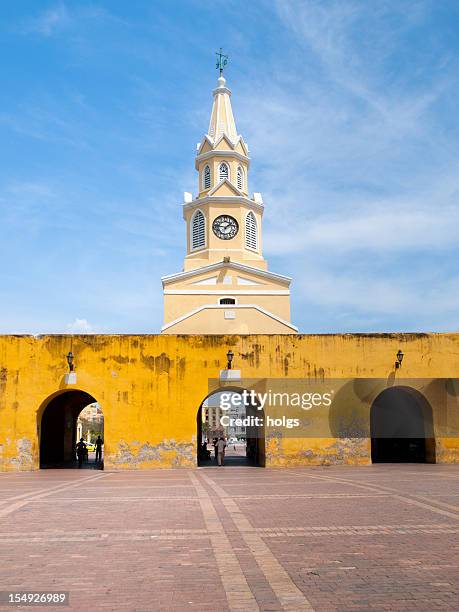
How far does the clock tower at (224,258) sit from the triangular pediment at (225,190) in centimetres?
7

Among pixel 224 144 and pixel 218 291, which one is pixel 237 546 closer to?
pixel 218 291

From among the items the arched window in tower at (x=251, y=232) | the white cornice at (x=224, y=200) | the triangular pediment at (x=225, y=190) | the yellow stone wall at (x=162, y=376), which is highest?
the triangular pediment at (x=225, y=190)

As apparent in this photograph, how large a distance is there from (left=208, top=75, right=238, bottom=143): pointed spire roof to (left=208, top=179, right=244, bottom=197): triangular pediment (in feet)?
12.6

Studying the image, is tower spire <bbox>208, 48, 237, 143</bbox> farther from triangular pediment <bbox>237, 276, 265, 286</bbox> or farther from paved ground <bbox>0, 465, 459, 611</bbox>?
paved ground <bbox>0, 465, 459, 611</bbox>

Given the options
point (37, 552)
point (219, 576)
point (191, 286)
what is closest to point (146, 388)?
point (37, 552)

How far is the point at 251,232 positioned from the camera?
4172cm

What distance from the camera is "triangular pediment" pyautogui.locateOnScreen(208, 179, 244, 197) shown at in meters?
40.8

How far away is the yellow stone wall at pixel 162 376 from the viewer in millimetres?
19344

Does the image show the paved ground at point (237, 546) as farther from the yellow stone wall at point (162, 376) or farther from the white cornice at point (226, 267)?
the white cornice at point (226, 267)

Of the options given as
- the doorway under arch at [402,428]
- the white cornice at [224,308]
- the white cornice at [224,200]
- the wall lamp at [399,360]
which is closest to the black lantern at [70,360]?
the wall lamp at [399,360]

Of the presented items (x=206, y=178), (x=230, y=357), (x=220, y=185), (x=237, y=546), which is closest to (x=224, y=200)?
(x=220, y=185)

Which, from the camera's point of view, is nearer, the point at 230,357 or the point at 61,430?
the point at 230,357

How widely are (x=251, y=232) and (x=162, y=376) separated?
23449mm

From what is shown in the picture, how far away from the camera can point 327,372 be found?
790 inches
